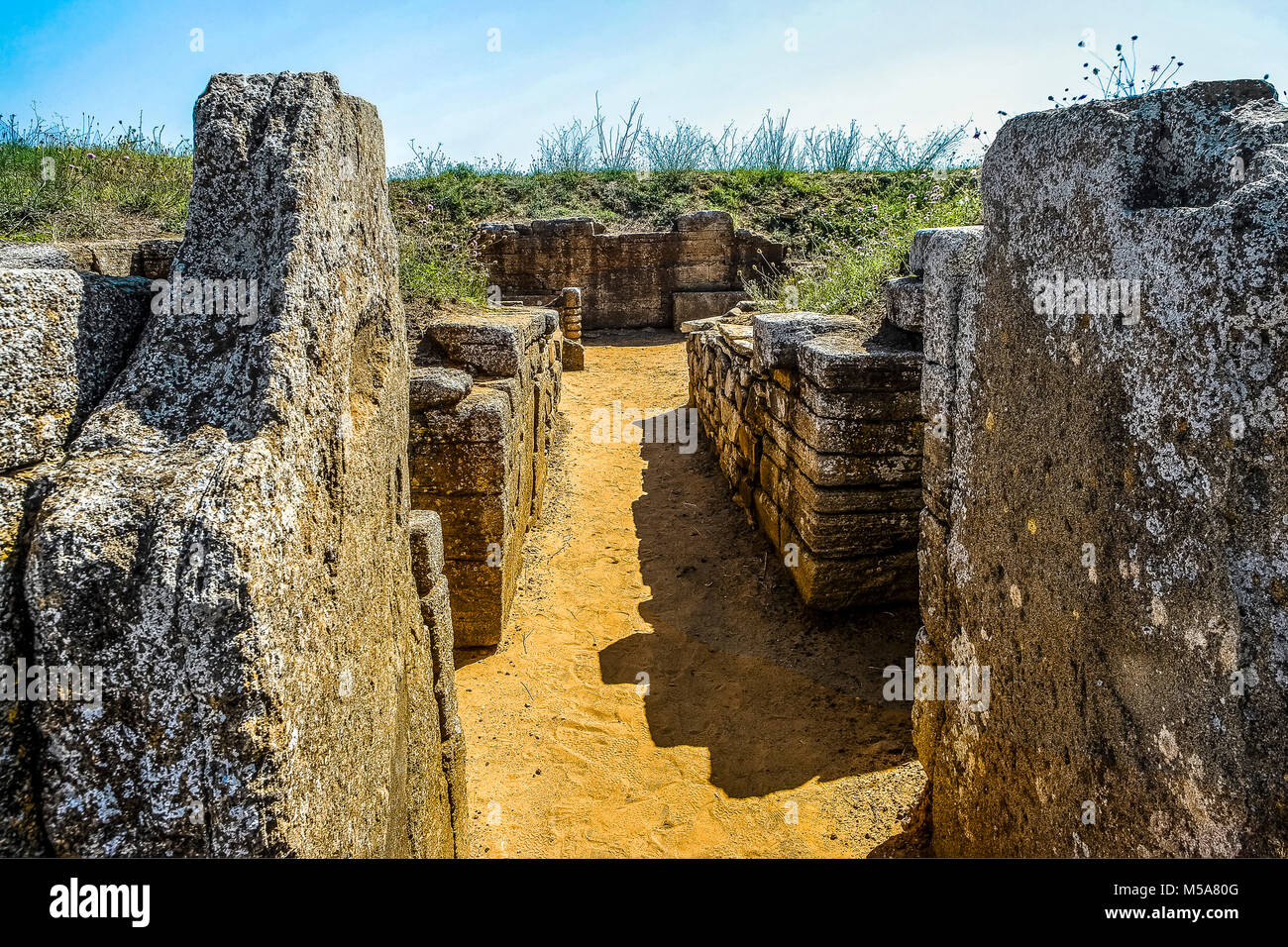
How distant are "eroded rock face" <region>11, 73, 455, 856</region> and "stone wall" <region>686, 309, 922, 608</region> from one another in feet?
8.99

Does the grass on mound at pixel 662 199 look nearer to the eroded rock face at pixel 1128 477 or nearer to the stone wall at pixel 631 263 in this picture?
the stone wall at pixel 631 263

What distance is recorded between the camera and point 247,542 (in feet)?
3.52

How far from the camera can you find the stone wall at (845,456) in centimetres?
399

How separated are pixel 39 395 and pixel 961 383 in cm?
217

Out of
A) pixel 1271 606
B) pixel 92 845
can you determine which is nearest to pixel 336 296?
pixel 92 845

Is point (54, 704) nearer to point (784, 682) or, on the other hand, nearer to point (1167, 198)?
point (1167, 198)

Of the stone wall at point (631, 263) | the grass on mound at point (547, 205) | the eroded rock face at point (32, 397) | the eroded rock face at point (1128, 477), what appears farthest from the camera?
the stone wall at point (631, 263)

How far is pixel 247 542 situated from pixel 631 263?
45.0 ft

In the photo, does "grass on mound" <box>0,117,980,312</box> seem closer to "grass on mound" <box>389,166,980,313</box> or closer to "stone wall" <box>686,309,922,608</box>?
"grass on mound" <box>389,166,980,313</box>

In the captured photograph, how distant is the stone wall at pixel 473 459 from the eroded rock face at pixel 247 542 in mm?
2291

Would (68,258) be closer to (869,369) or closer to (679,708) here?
(679,708)

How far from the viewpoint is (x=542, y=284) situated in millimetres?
14250

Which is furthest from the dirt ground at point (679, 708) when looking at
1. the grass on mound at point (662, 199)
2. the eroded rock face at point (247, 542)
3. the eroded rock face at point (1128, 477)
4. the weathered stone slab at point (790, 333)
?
the grass on mound at point (662, 199)

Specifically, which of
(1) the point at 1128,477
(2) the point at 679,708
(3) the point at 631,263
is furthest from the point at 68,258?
(3) the point at 631,263
